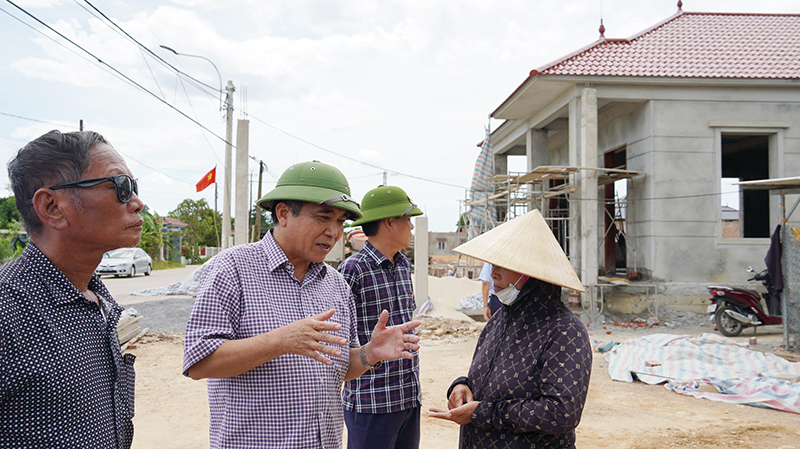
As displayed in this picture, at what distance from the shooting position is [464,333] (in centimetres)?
1027

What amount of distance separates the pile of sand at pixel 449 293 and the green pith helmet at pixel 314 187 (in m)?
9.93

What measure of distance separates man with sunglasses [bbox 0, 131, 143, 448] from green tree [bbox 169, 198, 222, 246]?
1855 inches

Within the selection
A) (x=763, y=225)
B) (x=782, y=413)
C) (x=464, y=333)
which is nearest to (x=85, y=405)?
(x=782, y=413)

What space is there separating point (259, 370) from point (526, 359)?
114cm

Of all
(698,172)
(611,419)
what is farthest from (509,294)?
(698,172)

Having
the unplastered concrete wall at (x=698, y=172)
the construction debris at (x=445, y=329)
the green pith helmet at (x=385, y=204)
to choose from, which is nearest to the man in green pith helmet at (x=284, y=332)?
the green pith helmet at (x=385, y=204)

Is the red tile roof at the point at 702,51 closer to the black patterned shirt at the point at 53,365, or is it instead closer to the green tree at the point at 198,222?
the black patterned shirt at the point at 53,365

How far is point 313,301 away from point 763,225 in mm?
21326

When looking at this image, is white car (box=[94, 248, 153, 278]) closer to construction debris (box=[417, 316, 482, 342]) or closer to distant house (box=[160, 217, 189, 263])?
distant house (box=[160, 217, 189, 263])

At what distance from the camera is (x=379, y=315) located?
9.68 ft

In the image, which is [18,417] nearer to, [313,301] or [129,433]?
[129,433]

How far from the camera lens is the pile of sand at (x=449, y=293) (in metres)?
12.1

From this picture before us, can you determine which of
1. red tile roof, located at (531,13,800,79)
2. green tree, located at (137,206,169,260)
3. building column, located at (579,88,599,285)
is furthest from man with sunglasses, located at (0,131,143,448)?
green tree, located at (137,206,169,260)

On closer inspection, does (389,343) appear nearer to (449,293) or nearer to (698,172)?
(698,172)
